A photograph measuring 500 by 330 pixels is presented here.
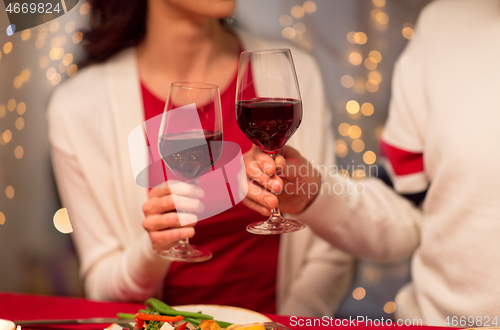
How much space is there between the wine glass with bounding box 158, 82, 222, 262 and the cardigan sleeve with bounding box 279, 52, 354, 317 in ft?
0.99

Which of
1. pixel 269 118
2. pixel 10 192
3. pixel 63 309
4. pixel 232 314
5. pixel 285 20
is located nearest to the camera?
pixel 269 118

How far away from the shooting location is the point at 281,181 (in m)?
0.57

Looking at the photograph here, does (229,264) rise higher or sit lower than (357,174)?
lower

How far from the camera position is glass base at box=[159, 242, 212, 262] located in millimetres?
644

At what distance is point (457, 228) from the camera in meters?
0.76

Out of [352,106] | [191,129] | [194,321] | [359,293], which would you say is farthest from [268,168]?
[359,293]

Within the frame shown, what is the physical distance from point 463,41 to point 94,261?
2.81 ft

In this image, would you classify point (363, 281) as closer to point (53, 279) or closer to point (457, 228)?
point (457, 228)

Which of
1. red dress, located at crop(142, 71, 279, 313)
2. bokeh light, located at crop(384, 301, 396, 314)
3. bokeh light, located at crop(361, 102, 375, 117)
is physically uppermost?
bokeh light, located at crop(361, 102, 375, 117)

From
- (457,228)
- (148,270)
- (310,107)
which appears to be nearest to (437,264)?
(457,228)

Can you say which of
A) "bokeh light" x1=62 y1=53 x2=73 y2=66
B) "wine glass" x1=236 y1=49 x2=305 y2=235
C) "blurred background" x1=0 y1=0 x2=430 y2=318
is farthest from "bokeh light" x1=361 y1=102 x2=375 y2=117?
"bokeh light" x1=62 y1=53 x2=73 y2=66

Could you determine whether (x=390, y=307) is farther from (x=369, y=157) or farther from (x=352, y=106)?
(x=352, y=106)

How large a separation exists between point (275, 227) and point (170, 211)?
0.69 ft

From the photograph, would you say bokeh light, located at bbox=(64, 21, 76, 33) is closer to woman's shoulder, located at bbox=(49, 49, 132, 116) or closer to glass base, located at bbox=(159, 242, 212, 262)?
woman's shoulder, located at bbox=(49, 49, 132, 116)
